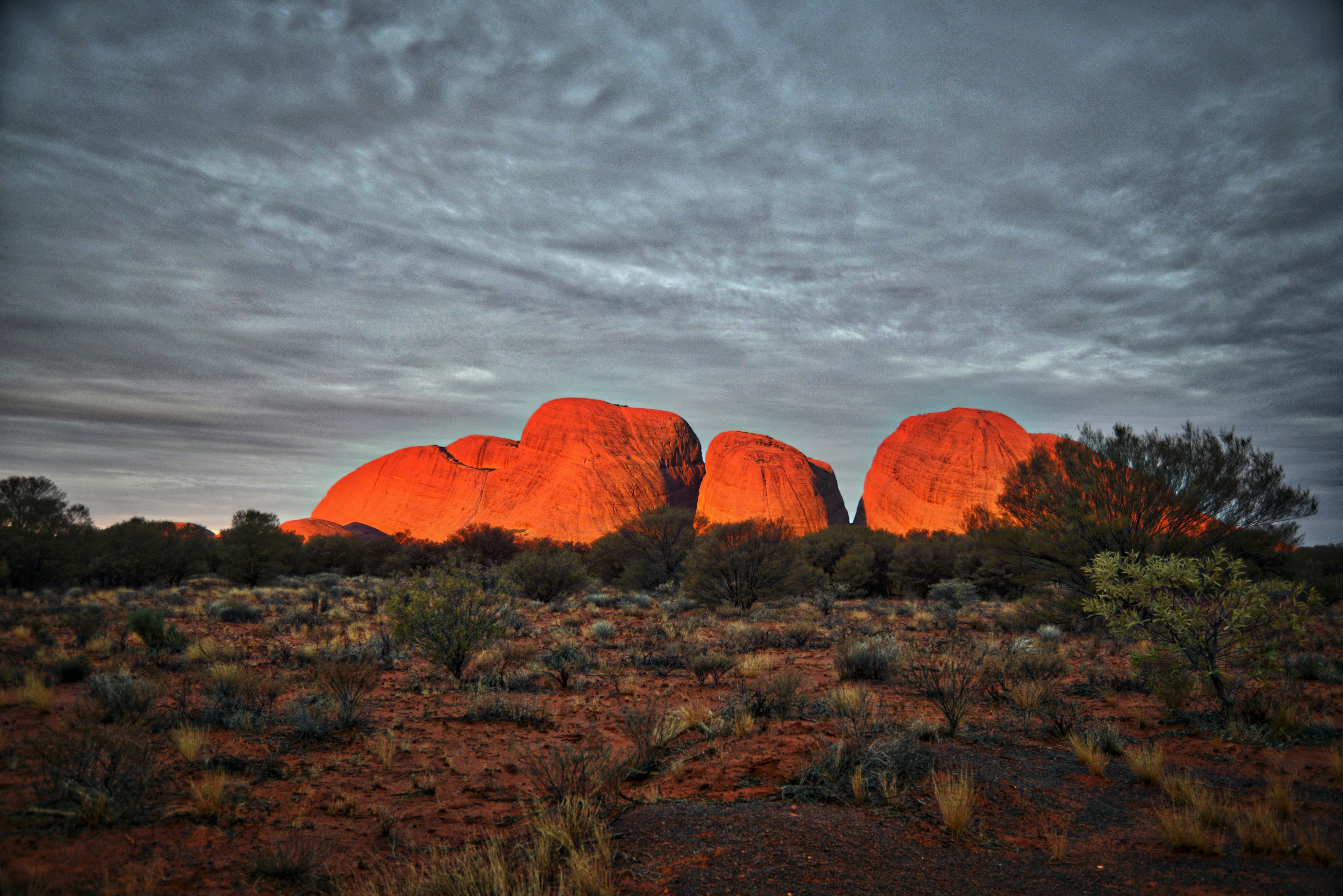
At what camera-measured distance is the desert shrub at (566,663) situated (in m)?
10.5

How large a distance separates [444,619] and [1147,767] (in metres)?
9.49

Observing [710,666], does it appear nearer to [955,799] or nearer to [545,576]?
[955,799]

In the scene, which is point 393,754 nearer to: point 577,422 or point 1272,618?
point 1272,618

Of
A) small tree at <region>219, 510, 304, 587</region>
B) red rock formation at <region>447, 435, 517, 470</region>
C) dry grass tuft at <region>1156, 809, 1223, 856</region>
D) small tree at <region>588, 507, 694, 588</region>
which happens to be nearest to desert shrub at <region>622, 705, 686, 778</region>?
dry grass tuft at <region>1156, 809, 1223, 856</region>

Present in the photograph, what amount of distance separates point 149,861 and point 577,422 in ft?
256

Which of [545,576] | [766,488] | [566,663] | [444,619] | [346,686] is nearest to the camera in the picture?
[346,686]

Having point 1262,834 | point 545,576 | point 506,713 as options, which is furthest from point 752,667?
point 545,576

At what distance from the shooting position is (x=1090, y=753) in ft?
21.2

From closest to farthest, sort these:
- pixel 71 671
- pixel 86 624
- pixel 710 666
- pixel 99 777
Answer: pixel 99 777 < pixel 71 671 < pixel 710 666 < pixel 86 624

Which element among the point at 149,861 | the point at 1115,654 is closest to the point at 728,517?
the point at 1115,654

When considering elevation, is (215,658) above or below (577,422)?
below

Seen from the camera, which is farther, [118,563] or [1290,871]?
[118,563]

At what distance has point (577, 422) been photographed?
3201 inches

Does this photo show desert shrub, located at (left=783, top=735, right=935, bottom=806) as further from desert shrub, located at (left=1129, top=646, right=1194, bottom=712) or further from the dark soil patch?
desert shrub, located at (left=1129, top=646, right=1194, bottom=712)
